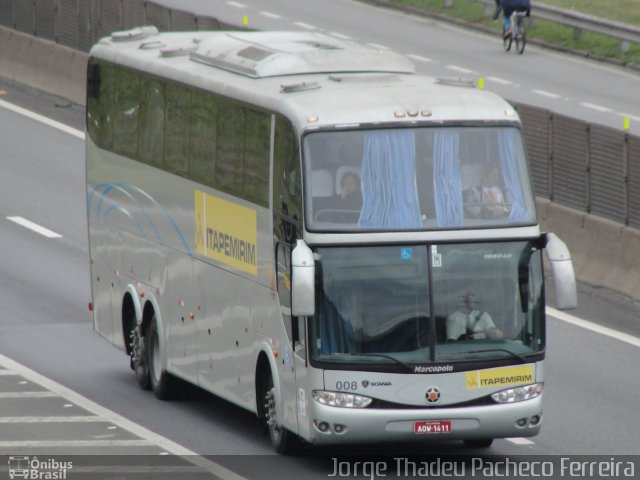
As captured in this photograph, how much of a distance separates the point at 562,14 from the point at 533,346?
95.9 feet

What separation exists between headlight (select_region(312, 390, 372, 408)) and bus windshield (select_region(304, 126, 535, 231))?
4.79 feet

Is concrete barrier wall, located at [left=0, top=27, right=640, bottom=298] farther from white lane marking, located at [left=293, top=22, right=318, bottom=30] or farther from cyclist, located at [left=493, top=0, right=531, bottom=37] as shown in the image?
white lane marking, located at [left=293, top=22, right=318, bottom=30]

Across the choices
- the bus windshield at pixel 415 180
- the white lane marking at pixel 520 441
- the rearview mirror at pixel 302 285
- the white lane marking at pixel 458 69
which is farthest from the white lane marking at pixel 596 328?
the white lane marking at pixel 458 69

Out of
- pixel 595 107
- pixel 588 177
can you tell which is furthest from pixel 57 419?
pixel 595 107

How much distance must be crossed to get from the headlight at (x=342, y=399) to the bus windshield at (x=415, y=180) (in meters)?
1.46

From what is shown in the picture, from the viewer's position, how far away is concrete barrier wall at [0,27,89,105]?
37719 mm

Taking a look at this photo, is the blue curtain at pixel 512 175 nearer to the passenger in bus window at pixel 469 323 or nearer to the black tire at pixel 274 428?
the passenger in bus window at pixel 469 323

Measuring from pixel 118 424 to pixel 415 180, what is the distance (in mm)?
4692

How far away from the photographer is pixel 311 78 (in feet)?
59.0

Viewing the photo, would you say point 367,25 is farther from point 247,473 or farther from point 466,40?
point 247,473

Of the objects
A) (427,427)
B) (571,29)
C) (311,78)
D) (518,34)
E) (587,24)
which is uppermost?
(311,78)

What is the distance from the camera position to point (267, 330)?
17.2m

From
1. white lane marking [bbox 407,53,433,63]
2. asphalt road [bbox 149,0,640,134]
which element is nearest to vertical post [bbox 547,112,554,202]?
asphalt road [bbox 149,0,640,134]

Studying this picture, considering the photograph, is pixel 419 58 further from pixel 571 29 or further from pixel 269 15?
pixel 269 15
